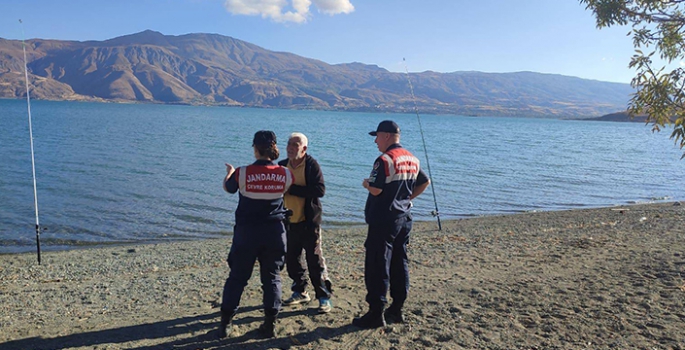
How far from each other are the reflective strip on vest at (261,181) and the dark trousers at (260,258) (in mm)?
305

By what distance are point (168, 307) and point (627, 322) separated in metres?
5.64

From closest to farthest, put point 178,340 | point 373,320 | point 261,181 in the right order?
point 261,181 → point 178,340 → point 373,320

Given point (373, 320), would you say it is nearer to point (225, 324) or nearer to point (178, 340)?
point (225, 324)

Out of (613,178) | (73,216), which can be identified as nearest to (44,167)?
(73,216)

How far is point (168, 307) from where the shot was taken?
6.52 meters

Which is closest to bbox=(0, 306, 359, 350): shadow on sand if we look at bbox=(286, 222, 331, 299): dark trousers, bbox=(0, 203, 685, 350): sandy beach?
bbox=(0, 203, 685, 350): sandy beach

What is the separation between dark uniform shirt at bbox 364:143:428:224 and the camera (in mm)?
5098

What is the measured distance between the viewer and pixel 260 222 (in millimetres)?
4949

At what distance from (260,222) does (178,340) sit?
62.7 inches

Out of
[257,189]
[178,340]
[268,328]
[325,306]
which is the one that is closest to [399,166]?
[257,189]

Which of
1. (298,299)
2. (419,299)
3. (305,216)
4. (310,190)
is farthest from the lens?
(419,299)

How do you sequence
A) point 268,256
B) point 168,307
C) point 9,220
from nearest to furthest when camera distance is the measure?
point 268,256, point 168,307, point 9,220

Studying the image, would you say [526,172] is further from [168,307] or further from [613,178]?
[168,307]

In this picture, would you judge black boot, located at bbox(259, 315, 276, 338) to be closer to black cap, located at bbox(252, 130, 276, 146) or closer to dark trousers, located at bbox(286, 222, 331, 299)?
dark trousers, located at bbox(286, 222, 331, 299)
